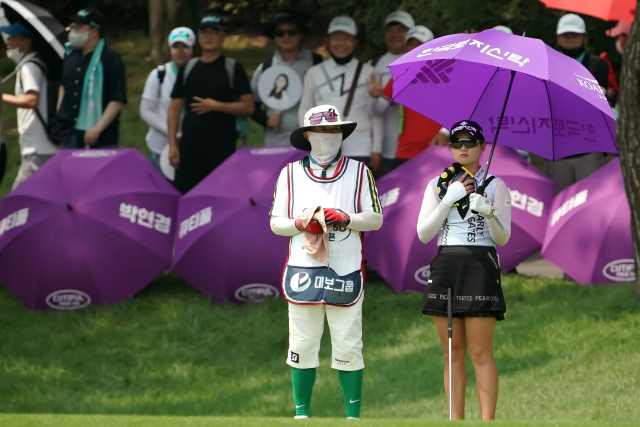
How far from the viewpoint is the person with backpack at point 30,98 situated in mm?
9625

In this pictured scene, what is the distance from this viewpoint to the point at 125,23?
2428 centimetres

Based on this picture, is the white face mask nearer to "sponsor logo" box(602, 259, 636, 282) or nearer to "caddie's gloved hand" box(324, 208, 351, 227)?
"caddie's gloved hand" box(324, 208, 351, 227)

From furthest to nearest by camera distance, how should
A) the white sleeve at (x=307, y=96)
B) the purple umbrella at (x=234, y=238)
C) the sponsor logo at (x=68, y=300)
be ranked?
the white sleeve at (x=307, y=96) → the sponsor logo at (x=68, y=300) → the purple umbrella at (x=234, y=238)

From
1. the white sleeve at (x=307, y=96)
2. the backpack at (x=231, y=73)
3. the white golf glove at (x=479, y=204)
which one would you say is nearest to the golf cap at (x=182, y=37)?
the backpack at (x=231, y=73)

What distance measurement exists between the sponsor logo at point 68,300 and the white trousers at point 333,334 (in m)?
3.75

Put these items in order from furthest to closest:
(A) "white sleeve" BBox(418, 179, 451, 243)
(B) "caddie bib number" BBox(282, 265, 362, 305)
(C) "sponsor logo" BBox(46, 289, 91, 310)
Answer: (C) "sponsor logo" BBox(46, 289, 91, 310) < (B) "caddie bib number" BBox(282, 265, 362, 305) < (A) "white sleeve" BBox(418, 179, 451, 243)

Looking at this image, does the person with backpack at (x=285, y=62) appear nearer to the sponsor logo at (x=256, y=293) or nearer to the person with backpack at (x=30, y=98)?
the sponsor logo at (x=256, y=293)

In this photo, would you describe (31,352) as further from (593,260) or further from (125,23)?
(125,23)

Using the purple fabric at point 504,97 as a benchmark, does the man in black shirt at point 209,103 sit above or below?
below

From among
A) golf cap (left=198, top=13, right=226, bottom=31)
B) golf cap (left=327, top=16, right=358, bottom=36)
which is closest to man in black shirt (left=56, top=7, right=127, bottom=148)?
golf cap (left=198, top=13, right=226, bottom=31)

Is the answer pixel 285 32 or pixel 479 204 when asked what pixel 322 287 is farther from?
pixel 285 32

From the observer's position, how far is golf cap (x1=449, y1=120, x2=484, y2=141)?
527cm

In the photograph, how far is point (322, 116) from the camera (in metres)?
5.56

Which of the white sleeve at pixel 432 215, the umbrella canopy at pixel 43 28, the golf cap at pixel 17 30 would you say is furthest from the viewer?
the umbrella canopy at pixel 43 28
